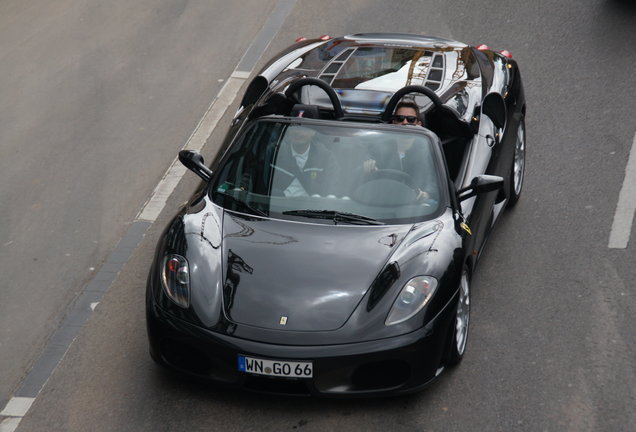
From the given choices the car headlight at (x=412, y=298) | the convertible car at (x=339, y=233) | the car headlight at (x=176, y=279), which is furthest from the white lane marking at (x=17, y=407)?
the car headlight at (x=412, y=298)

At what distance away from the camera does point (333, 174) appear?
6777 millimetres

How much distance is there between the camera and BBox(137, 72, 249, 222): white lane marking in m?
8.93

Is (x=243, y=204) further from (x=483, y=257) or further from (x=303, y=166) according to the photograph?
(x=483, y=257)

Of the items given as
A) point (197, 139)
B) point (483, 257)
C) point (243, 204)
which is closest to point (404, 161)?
point (243, 204)

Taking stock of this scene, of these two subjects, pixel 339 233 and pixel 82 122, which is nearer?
pixel 339 233

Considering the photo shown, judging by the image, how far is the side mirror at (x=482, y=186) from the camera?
6.72 m

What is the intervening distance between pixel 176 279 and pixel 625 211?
13.6 feet

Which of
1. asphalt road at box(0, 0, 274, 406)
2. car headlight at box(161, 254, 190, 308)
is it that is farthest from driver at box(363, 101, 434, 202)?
asphalt road at box(0, 0, 274, 406)

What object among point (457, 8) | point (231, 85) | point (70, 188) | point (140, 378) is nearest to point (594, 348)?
point (140, 378)

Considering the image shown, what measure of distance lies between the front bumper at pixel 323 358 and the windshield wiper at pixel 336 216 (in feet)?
2.70

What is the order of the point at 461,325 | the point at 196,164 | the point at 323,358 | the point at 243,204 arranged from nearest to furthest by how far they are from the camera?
1. the point at 323,358
2. the point at 461,325
3. the point at 243,204
4. the point at 196,164

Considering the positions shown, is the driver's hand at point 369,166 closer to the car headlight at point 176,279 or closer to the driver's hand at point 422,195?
the driver's hand at point 422,195

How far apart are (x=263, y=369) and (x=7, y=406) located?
180cm

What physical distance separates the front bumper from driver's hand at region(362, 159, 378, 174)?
1.21 meters
